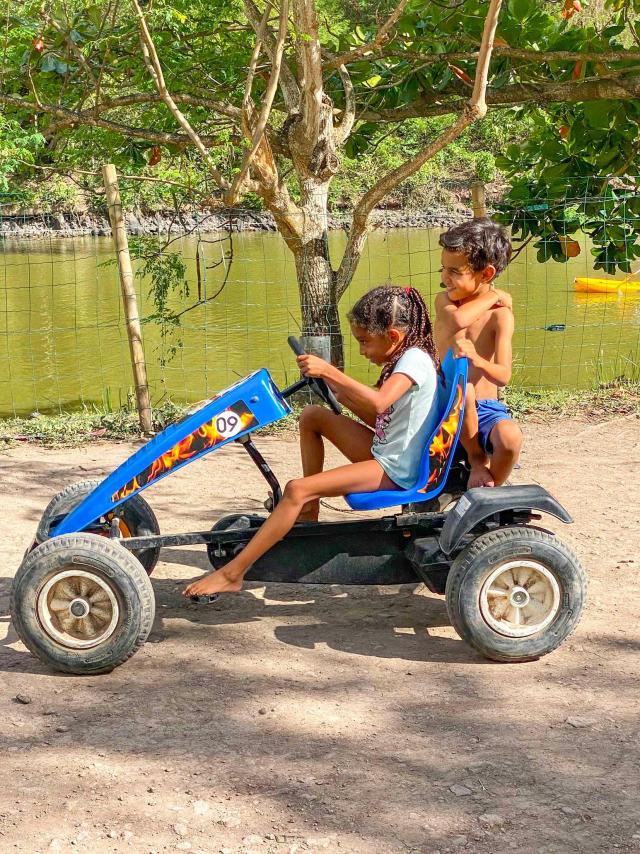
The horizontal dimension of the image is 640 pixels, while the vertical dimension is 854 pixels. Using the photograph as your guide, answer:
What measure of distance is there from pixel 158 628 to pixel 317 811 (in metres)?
1.49

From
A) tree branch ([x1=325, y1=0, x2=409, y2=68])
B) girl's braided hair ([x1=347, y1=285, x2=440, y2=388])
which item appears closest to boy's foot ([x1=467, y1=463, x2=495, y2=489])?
girl's braided hair ([x1=347, y1=285, x2=440, y2=388])

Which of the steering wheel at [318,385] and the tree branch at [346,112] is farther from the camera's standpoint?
the tree branch at [346,112]

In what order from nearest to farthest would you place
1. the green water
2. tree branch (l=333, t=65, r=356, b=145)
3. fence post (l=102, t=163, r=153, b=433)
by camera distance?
1. fence post (l=102, t=163, r=153, b=433)
2. tree branch (l=333, t=65, r=356, b=145)
3. the green water

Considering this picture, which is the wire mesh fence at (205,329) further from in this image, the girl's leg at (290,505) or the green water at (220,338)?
the girl's leg at (290,505)

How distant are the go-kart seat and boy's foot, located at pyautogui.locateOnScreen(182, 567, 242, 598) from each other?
0.53 metres

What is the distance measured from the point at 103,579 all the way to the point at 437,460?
129 centimetres

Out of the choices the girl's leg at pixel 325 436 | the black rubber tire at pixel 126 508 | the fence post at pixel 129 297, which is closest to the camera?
the girl's leg at pixel 325 436

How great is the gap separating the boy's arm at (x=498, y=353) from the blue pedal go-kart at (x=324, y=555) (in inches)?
19.9

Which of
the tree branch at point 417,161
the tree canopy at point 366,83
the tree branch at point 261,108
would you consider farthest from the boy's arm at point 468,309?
the tree canopy at point 366,83

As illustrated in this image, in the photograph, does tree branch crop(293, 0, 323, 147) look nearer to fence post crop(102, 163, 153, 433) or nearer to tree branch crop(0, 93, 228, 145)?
tree branch crop(0, 93, 228, 145)

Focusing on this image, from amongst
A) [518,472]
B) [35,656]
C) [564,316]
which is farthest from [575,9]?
[564,316]

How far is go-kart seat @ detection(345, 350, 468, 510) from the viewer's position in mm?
3715

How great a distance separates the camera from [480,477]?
4059mm

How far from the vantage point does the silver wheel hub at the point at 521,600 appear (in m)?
3.53
